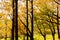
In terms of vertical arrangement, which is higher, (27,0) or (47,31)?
(27,0)

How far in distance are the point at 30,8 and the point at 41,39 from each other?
1778 cm

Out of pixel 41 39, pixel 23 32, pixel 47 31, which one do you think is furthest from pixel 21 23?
pixel 41 39

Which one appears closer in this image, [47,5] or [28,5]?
[47,5]

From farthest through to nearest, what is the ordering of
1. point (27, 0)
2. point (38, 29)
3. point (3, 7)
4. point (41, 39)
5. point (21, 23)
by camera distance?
point (41, 39) < point (38, 29) < point (21, 23) < point (3, 7) < point (27, 0)

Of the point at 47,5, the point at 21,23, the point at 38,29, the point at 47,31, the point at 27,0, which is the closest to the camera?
the point at 47,5

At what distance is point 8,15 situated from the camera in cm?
2348

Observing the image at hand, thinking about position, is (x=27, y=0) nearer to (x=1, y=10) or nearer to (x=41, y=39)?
(x=1, y=10)

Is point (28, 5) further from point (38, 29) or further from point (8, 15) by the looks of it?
point (38, 29)

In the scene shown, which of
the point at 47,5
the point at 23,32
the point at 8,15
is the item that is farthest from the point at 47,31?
the point at 47,5

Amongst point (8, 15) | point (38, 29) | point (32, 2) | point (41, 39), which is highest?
point (32, 2)

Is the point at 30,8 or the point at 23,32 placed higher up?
the point at 30,8

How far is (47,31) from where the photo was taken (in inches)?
1409

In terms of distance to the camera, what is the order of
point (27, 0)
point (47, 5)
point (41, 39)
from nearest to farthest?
point (47, 5)
point (27, 0)
point (41, 39)

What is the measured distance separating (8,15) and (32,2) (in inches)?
136
